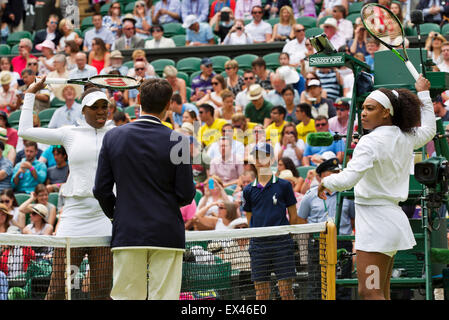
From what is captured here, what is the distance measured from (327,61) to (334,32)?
6.91m

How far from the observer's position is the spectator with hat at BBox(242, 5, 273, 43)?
46.9ft

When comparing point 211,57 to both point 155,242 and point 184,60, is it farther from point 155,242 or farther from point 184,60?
point 155,242

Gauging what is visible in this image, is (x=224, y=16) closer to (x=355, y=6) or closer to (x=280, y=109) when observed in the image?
(x=355, y=6)

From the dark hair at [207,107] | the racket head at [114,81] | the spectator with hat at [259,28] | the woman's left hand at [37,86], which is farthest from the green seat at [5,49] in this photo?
the woman's left hand at [37,86]

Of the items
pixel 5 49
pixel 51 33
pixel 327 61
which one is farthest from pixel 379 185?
pixel 5 49

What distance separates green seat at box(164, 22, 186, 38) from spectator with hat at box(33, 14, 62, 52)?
2317 mm

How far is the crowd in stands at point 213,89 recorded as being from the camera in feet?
33.3

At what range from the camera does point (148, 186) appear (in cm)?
451

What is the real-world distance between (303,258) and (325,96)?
5.54m

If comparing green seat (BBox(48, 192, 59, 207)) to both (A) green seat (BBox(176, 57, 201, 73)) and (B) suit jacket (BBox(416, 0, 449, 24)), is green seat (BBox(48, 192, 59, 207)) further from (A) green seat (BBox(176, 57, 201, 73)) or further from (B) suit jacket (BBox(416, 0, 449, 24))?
(B) suit jacket (BBox(416, 0, 449, 24))

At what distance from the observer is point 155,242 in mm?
4469

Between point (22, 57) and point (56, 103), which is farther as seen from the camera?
point (22, 57)

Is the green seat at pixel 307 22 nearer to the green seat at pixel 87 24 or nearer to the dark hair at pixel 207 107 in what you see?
the dark hair at pixel 207 107

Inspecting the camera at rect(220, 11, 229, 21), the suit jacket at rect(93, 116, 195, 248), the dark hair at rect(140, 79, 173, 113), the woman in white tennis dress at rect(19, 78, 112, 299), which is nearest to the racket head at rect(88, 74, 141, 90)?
the woman in white tennis dress at rect(19, 78, 112, 299)
